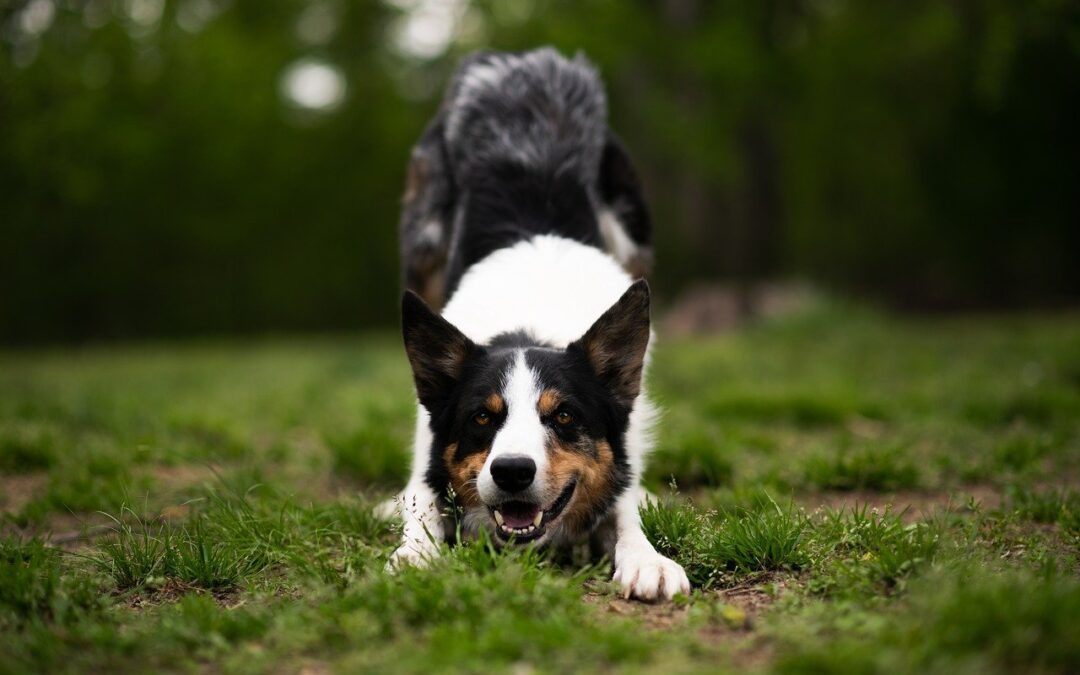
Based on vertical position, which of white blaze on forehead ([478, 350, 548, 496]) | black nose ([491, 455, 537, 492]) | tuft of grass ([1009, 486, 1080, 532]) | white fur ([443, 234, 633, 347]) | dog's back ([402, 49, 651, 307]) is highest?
A: dog's back ([402, 49, 651, 307])

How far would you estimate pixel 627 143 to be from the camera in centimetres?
1622

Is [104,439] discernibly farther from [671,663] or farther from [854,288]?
[854,288]

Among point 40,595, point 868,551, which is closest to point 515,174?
point 868,551

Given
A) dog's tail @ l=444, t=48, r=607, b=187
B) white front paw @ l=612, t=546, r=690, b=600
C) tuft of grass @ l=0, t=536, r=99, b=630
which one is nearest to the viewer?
tuft of grass @ l=0, t=536, r=99, b=630

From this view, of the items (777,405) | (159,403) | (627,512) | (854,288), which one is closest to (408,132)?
(854,288)

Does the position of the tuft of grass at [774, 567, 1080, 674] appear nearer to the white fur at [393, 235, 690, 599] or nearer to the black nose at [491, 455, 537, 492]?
the white fur at [393, 235, 690, 599]

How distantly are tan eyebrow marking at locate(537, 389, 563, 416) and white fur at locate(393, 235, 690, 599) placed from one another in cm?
4

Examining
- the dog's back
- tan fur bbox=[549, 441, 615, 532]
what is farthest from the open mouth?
the dog's back

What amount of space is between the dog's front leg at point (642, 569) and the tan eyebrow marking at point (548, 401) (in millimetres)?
595

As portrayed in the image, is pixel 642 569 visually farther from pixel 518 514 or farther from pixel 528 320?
pixel 528 320

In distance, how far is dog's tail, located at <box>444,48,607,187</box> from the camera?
589 centimetres

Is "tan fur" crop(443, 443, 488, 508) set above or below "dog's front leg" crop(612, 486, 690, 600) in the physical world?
above

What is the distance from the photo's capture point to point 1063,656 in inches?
102

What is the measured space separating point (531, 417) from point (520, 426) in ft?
0.24
